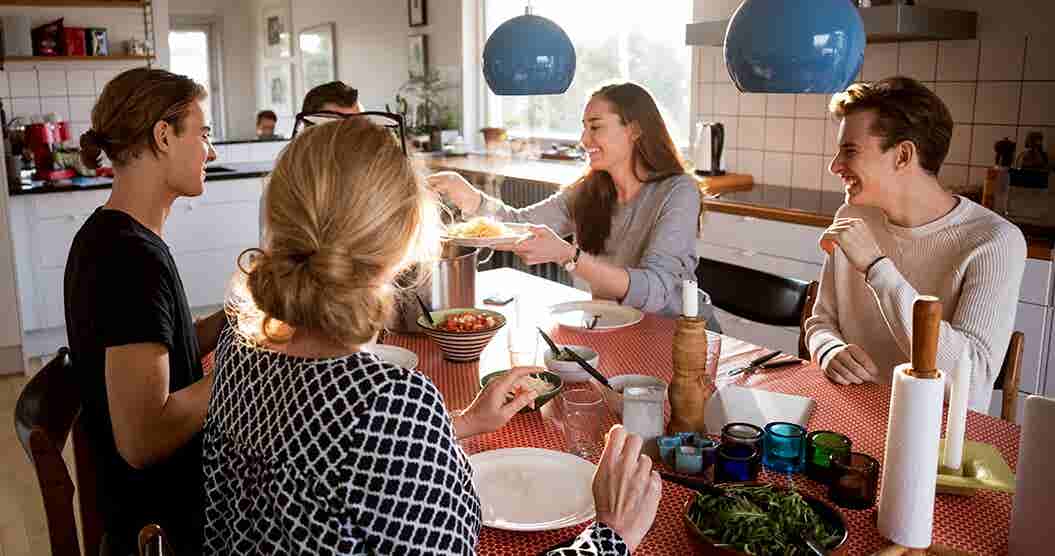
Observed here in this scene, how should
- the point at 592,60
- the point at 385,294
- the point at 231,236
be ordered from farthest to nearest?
the point at 592,60, the point at 231,236, the point at 385,294

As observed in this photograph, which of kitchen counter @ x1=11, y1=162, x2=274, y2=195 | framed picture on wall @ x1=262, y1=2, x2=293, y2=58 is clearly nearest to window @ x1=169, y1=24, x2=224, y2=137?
framed picture on wall @ x1=262, y1=2, x2=293, y2=58

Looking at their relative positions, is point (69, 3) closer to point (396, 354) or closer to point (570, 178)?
point (570, 178)

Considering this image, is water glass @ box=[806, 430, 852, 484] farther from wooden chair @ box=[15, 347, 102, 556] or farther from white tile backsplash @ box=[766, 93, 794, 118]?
white tile backsplash @ box=[766, 93, 794, 118]

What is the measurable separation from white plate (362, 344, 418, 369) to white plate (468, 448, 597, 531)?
0.47m

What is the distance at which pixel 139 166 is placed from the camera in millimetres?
1708

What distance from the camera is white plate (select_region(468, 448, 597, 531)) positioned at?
1214 mm

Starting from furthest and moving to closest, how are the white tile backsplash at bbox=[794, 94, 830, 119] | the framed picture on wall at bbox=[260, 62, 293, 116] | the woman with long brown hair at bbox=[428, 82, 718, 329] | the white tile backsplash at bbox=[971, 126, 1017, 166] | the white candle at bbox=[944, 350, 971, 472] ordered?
1. the framed picture on wall at bbox=[260, 62, 293, 116]
2. the white tile backsplash at bbox=[794, 94, 830, 119]
3. the white tile backsplash at bbox=[971, 126, 1017, 166]
4. the woman with long brown hair at bbox=[428, 82, 718, 329]
5. the white candle at bbox=[944, 350, 971, 472]

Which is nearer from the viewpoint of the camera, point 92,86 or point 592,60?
point 92,86

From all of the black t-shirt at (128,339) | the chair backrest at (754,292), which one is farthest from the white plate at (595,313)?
the black t-shirt at (128,339)

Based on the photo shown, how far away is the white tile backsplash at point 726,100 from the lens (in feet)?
13.9

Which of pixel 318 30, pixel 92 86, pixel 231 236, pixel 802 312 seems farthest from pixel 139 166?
pixel 318 30

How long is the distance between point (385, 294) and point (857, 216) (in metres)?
1.45

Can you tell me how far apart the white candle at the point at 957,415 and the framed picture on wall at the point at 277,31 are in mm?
8553

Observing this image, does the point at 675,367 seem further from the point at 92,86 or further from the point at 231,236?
the point at 92,86
